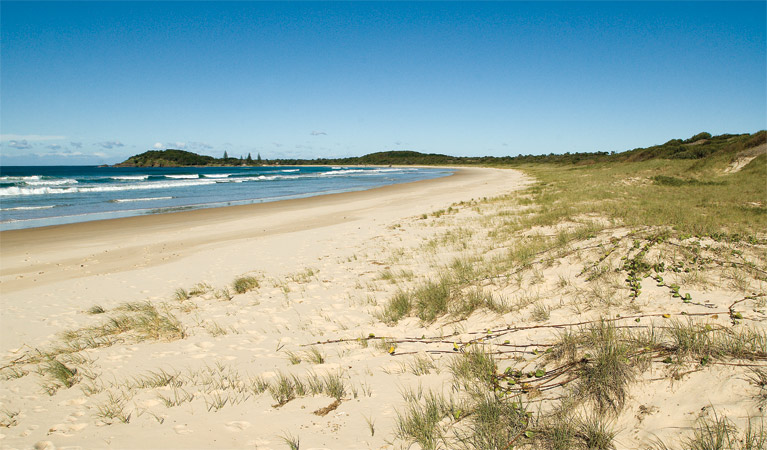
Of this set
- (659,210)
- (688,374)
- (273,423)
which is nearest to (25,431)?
(273,423)

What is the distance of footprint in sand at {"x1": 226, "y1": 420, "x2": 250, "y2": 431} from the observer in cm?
310

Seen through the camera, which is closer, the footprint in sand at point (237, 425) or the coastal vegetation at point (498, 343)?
the coastal vegetation at point (498, 343)

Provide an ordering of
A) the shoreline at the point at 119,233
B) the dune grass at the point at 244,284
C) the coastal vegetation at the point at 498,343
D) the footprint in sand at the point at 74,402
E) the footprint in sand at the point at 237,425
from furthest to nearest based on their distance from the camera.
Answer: the shoreline at the point at 119,233 → the dune grass at the point at 244,284 → the footprint in sand at the point at 74,402 → the footprint in sand at the point at 237,425 → the coastal vegetation at the point at 498,343

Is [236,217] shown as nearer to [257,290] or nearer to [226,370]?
[257,290]

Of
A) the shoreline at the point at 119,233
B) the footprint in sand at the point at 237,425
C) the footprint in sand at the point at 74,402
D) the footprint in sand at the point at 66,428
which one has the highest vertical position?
the shoreline at the point at 119,233

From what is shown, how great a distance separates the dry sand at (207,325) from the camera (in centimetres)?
312

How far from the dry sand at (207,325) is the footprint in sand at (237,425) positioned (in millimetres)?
24

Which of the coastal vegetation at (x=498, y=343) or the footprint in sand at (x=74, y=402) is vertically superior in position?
the coastal vegetation at (x=498, y=343)

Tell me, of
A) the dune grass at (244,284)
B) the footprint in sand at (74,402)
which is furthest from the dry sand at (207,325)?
the dune grass at (244,284)

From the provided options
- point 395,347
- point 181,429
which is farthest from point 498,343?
point 181,429

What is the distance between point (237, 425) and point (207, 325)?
302 centimetres

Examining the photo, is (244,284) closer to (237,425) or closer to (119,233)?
(237,425)

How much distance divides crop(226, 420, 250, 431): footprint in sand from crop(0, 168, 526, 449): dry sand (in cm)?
2

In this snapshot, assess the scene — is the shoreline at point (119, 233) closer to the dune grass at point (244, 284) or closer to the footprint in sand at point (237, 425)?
the dune grass at point (244, 284)
